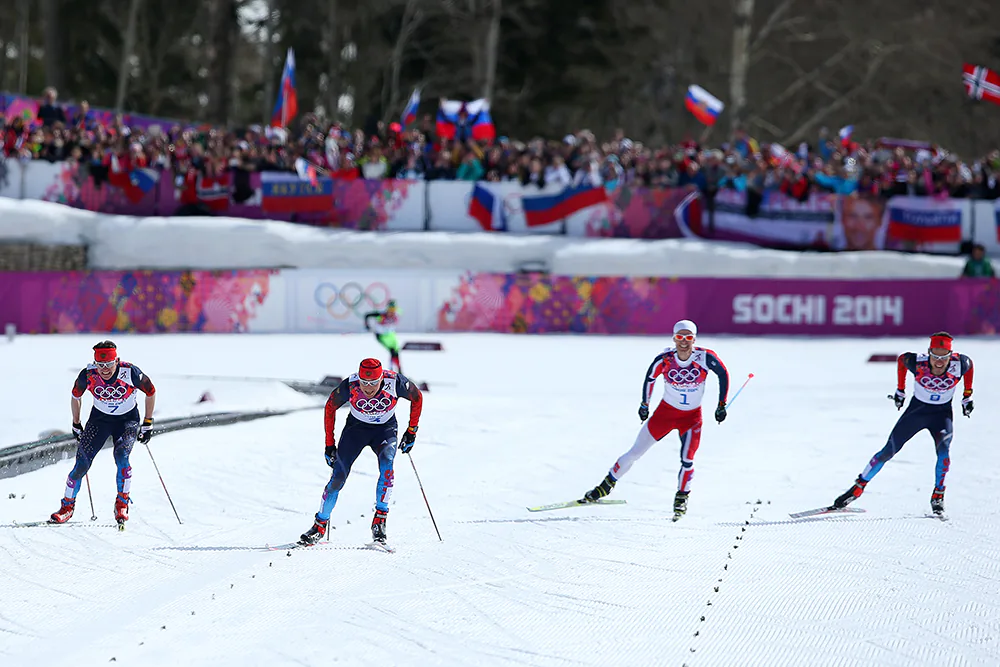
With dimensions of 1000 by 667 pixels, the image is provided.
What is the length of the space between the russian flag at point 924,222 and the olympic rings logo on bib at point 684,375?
18.5 meters

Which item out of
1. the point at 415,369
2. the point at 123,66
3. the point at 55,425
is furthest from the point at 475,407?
the point at 123,66

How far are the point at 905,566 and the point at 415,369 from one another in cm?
1308

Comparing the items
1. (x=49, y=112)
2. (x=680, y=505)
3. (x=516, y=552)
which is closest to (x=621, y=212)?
(x=49, y=112)

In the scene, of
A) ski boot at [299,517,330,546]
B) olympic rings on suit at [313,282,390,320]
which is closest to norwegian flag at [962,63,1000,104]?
olympic rings on suit at [313,282,390,320]

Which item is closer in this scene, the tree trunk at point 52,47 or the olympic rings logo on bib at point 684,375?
the olympic rings logo on bib at point 684,375

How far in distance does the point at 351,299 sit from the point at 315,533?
17.1 m

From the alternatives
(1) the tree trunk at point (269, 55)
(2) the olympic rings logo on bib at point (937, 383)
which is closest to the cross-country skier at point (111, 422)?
(2) the olympic rings logo on bib at point (937, 383)

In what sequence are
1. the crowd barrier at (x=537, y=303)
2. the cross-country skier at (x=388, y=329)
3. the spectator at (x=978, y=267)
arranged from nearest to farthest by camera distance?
the cross-country skier at (x=388, y=329), the crowd barrier at (x=537, y=303), the spectator at (x=978, y=267)

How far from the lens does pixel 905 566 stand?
32.1ft

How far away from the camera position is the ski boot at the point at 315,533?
1017cm

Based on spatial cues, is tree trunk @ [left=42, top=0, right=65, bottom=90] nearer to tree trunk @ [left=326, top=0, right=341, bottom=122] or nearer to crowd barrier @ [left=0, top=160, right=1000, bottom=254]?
tree trunk @ [left=326, top=0, right=341, bottom=122]

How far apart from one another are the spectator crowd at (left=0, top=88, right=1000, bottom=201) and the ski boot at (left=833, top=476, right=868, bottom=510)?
17282mm

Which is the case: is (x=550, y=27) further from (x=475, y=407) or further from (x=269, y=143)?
(x=475, y=407)

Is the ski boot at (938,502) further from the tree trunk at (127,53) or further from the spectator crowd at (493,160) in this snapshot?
the tree trunk at (127,53)
